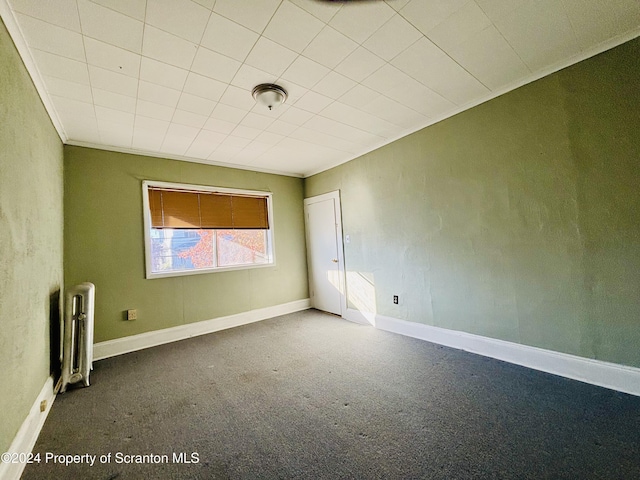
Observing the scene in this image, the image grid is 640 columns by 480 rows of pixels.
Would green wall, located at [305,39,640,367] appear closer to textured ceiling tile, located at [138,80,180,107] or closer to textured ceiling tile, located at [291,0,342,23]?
textured ceiling tile, located at [291,0,342,23]

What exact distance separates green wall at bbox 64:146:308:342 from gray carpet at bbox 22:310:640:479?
763 mm

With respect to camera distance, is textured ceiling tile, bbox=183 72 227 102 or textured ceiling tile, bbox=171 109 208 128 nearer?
textured ceiling tile, bbox=183 72 227 102

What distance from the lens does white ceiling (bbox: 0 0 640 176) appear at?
153 cm

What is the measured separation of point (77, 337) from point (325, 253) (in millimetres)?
3310

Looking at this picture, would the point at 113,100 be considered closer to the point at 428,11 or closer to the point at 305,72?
the point at 305,72

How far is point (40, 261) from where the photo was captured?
81.7 inches

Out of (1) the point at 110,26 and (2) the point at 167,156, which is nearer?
(1) the point at 110,26

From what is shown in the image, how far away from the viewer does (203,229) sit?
3.93 meters

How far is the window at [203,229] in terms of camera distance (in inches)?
141

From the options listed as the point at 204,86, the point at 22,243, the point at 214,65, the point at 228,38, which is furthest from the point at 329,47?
the point at 22,243

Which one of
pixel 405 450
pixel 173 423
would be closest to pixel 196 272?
pixel 173 423

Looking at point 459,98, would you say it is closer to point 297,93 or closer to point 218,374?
point 297,93

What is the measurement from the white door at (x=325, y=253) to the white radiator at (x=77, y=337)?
124 inches

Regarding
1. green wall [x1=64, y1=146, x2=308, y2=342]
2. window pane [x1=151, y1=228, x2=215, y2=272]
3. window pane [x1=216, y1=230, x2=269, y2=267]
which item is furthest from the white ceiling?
window pane [x1=216, y1=230, x2=269, y2=267]
